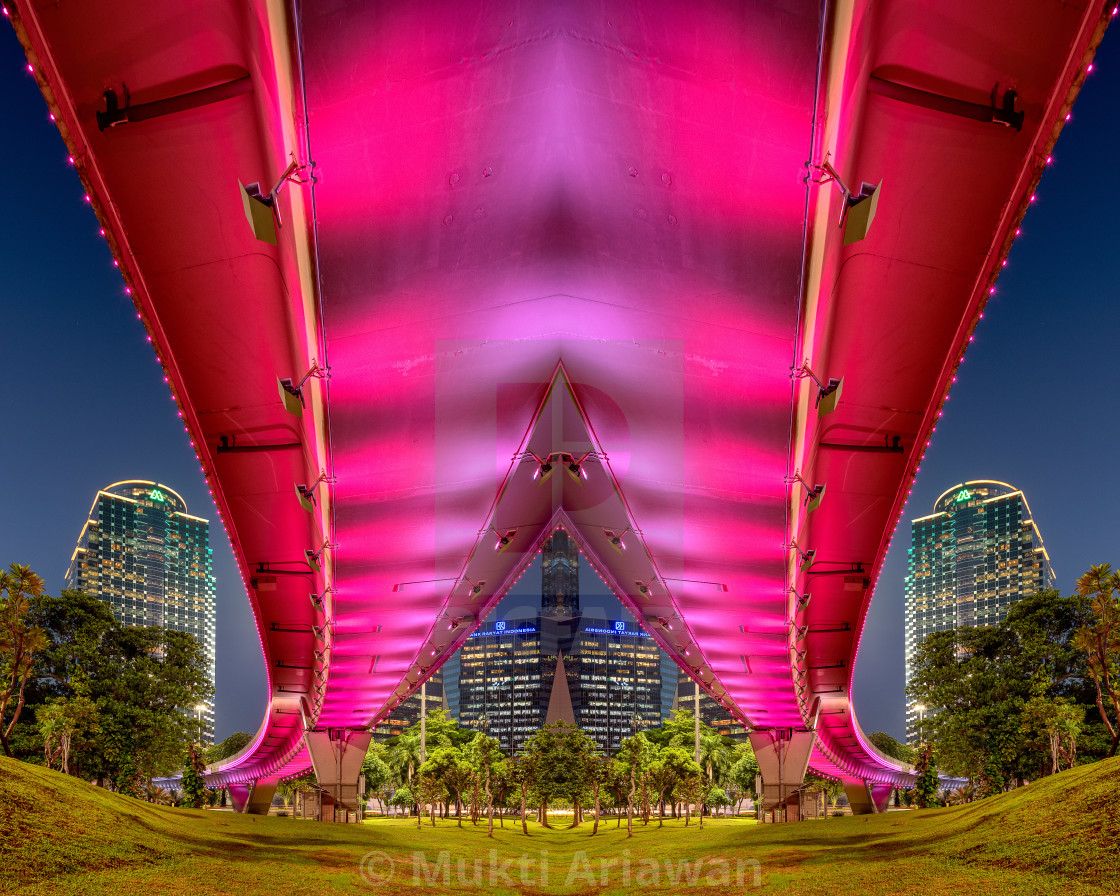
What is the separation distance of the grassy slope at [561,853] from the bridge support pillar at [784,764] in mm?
17438

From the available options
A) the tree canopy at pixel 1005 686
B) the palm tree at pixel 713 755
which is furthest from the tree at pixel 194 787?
the palm tree at pixel 713 755

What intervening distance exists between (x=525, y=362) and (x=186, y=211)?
6.46 meters

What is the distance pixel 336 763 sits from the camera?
146ft

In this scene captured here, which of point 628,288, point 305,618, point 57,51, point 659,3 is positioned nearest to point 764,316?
point 628,288

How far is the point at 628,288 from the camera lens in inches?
466

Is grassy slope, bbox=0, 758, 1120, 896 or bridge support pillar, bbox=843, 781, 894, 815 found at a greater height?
bridge support pillar, bbox=843, 781, 894, 815

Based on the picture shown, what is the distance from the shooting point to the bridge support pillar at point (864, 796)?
52391 mm

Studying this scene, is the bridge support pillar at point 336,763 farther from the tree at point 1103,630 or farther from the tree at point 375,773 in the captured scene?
the tree at point 375,773

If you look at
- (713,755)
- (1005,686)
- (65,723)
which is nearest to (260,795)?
(65,723)

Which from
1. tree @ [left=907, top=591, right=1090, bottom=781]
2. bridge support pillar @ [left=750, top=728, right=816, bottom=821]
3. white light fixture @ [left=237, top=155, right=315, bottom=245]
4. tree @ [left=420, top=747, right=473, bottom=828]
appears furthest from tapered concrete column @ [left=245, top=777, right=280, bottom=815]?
white light fixture @ [left=237, top=155, right=315, bottom=245]

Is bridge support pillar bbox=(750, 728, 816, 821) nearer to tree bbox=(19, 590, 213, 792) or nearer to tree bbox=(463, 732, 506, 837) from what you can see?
tree bbox=(463, 732, 506, 837)

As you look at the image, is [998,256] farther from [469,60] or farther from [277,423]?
[277,423]

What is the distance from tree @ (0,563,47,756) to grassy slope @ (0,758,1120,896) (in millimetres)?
15674

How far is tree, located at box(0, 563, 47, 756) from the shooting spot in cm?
3822
